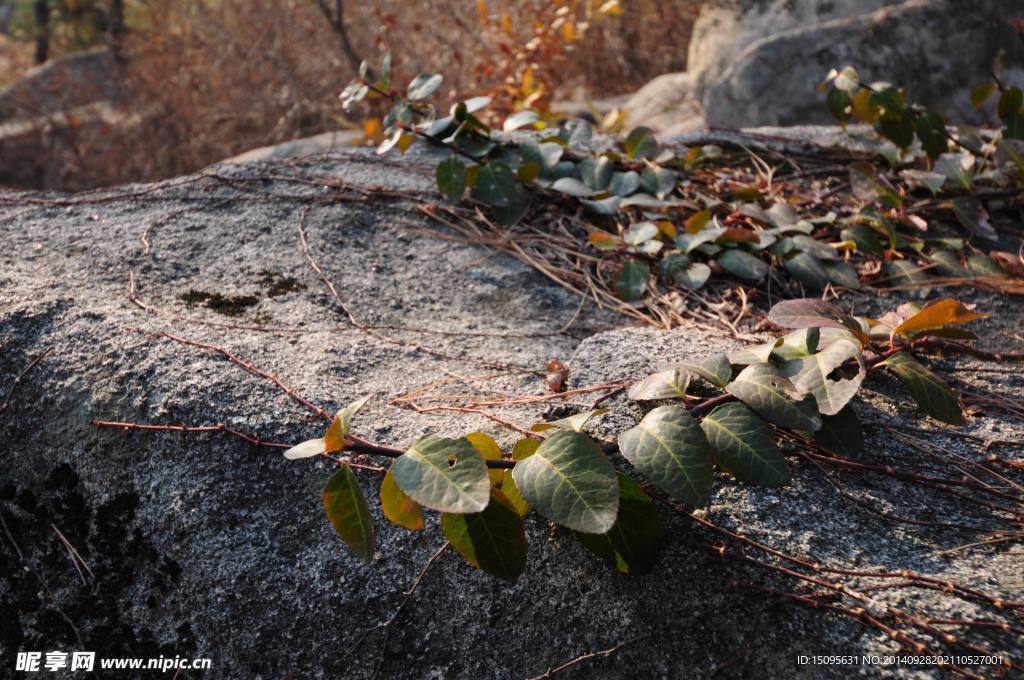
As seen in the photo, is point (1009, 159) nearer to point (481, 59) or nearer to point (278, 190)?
point (278, 190)

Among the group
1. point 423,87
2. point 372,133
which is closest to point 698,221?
point 423,87

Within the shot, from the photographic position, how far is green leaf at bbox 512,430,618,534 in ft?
3.26

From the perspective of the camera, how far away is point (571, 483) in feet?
3.40

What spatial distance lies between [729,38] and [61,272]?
4166 millimetres

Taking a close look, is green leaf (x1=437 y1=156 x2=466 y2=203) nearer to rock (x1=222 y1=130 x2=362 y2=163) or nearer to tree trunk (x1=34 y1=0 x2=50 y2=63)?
rock (x1=222 y1=130 x2=362 y2=163)

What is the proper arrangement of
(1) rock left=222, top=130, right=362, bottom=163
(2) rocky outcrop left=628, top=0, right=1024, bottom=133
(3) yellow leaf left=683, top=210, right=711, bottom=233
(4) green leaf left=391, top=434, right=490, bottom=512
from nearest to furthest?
(4) green leaf left=391, top=434, right=490, bottom=512 < (3) yellow leaf left=683, top=210, right=711, bottom=233 < (2) rocky outcrop left=628, top=0, right=1024, bottom=133 < (1) rock left=222, top=130, right=362, bottom=163

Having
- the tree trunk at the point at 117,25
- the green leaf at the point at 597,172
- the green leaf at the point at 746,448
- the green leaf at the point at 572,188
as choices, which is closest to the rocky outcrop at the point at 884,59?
the green leaf at the point at 597,172

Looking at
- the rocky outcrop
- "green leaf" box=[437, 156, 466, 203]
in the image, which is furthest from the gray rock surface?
the rocky outcrop

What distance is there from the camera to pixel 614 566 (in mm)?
1070

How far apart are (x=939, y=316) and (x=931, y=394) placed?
162 millimetres

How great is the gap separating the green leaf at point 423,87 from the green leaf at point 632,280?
31.8 inches

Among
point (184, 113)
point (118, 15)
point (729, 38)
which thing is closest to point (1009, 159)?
point (729, 38)

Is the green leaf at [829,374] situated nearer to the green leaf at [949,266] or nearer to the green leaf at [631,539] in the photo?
the green leaf at [631,539]

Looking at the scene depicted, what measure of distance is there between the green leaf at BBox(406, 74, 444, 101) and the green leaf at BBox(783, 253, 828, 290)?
1098 millimetres
